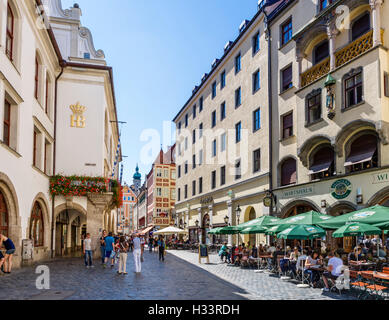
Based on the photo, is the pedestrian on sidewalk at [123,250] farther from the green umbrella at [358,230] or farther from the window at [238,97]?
the window at [238,97]

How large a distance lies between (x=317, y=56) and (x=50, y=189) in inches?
696

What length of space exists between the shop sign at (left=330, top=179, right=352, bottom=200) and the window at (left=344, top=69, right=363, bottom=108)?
12.3 feet

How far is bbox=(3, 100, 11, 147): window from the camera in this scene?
1803 centimetres

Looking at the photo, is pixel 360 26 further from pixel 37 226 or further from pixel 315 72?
pixel 37 226

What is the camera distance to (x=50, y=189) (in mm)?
25438

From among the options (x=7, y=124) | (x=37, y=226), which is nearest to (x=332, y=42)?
(x=7, y=124)

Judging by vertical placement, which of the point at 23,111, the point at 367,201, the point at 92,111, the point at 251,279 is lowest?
the point at 251,279

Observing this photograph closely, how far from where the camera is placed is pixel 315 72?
907 inches

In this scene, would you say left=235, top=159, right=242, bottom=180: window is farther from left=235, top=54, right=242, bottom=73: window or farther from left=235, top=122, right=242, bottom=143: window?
left=235, top=54, right=242, bottom=73: window

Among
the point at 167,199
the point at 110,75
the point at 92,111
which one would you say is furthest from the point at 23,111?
the point at 167,199

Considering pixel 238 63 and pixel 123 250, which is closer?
pixel 123 250

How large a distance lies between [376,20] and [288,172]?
393 inches

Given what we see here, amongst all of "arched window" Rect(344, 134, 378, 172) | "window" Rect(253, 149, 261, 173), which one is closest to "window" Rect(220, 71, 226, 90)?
"window" Rect(253, 149, 261, 173)

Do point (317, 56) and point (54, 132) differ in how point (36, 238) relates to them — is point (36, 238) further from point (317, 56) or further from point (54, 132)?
point (317, 56)
